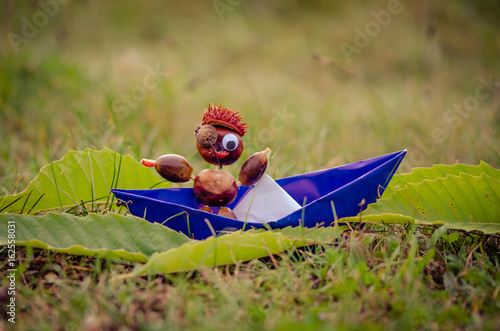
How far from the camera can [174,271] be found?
1.08m

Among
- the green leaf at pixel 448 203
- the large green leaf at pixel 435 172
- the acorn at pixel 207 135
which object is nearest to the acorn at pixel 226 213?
the acorn at pixel 207 135

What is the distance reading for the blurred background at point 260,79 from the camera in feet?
8.17

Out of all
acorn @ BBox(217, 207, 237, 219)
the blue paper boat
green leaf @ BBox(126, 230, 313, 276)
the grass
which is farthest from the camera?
acorn @ BBox(217, 207, 237, 219)

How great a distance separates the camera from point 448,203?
1.26 meters

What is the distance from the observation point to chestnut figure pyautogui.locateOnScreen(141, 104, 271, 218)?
1225mm

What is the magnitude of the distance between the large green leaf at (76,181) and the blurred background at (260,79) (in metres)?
0.25

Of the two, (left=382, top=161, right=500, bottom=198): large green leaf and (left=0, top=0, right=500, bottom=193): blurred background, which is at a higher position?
(left=0, top=0, right=500, bottom=193): blurred background

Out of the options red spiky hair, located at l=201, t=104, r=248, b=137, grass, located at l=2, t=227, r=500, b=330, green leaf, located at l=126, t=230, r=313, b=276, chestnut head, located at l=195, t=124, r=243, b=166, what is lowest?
grass, located at l=2, t=227, r=500, b=330

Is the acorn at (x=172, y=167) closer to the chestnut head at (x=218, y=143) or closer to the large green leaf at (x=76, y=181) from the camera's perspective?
the chestnut head at (x=218, y=143)

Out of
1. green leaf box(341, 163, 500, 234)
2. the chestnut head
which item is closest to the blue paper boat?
green leaf box(341, 163, 500, 234)

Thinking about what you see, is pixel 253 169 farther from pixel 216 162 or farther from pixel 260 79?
pixel 260 79

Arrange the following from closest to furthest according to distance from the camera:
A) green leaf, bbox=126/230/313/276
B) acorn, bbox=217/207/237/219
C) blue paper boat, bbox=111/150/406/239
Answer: green leaf, bbox=126/230/313/276
blue paper boat, bbox=111/150/406/239
acorn, bbox=217/207/237/219

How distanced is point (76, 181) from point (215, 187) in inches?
20.8

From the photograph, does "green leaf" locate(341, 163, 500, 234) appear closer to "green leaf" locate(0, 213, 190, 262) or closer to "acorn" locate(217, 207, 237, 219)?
"acorn" locate(217, 207, 237, 219)
